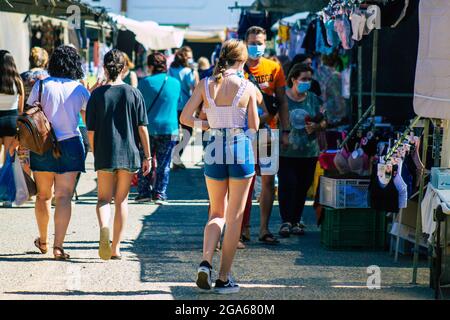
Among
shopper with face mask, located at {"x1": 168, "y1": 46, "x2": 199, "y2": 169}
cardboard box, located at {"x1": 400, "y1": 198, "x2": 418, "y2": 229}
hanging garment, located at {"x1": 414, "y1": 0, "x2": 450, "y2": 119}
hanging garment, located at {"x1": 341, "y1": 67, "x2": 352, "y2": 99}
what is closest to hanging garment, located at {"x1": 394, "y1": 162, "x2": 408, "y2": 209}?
cardboard box, located at {"x1": 400, "y1": 198, "x2": 418, "y2": 229}

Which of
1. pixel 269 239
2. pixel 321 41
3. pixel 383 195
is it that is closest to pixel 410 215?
pixel 383 195

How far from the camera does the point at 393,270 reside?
337 inches

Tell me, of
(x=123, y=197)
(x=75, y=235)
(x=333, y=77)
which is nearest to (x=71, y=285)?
(x=123, y=197)

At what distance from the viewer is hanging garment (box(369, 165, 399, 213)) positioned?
8.45 m

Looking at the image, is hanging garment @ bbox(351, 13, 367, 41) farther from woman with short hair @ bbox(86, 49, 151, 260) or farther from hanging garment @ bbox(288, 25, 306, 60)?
hanging garment @ bbox(288, 25, 306, 60)

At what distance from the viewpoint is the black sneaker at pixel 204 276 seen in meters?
7.36

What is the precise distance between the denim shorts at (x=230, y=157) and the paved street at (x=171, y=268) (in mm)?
911

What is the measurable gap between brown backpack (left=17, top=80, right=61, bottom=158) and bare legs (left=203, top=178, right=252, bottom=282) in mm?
1862

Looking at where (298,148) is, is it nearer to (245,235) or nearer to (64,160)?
(245,235)

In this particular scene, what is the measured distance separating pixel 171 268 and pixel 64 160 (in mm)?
1395

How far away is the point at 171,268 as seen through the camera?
8.54 meters

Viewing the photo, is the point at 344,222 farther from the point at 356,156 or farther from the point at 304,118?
the point at 304,118

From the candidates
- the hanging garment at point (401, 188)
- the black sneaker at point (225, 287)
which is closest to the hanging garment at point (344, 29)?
the hanging garment at point (401, 188)

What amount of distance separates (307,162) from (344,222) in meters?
1.07
